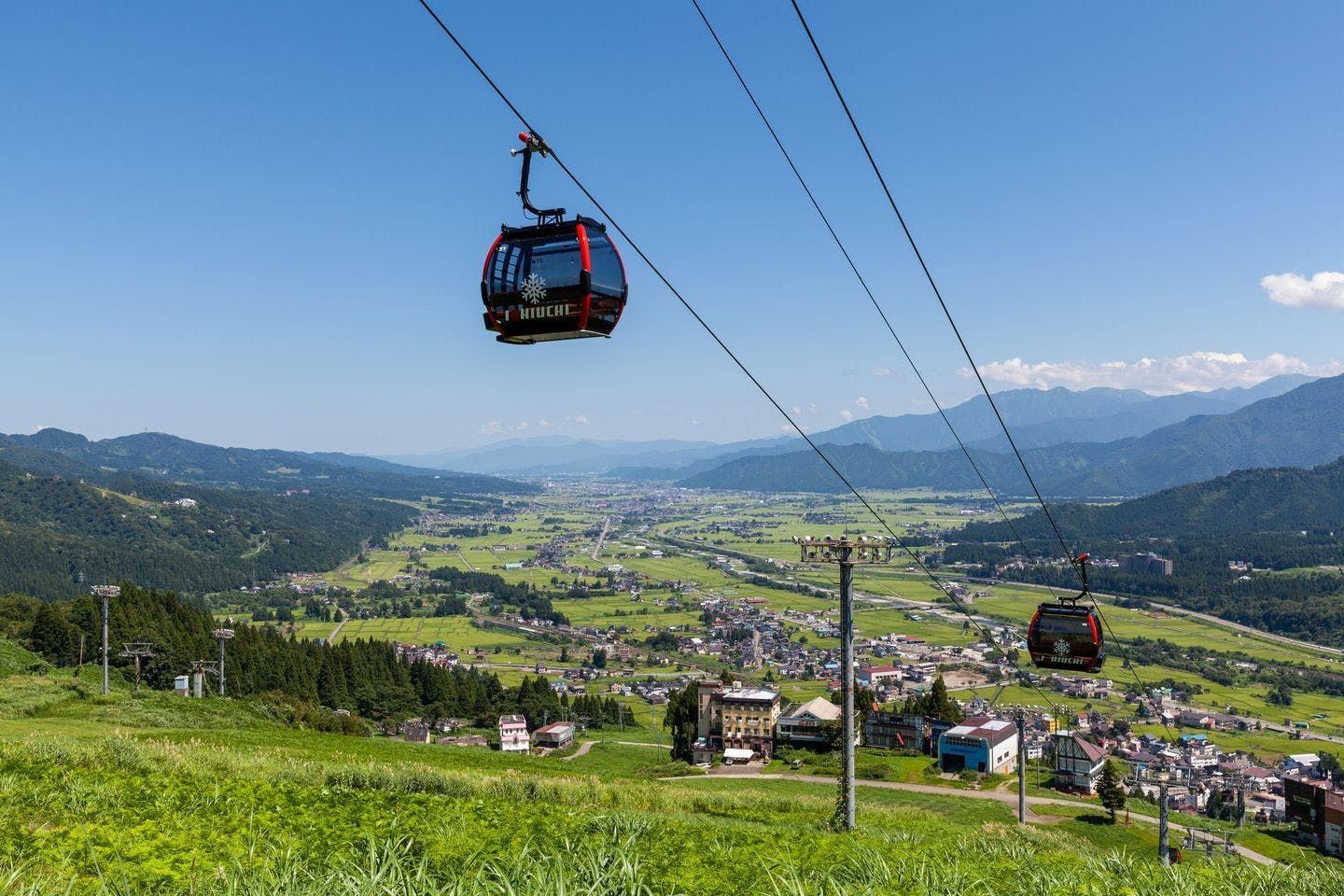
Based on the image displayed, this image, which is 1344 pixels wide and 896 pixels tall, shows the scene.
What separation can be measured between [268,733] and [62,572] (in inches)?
5390

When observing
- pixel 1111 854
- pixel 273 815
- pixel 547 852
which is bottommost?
pixel 1111 854

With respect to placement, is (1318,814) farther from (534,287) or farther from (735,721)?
(534,287)

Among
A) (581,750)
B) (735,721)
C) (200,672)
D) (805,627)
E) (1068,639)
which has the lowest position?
(805,627)

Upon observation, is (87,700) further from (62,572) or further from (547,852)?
(62,572)

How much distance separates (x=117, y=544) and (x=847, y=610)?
184m

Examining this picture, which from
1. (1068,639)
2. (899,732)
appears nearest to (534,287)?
(1068,639)

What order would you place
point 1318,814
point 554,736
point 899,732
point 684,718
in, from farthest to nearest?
point 684,718 → point 554,736 → point 899,732 → point 1318,814

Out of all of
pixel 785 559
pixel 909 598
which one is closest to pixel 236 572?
Result: pixel 785 559

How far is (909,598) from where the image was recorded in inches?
6137

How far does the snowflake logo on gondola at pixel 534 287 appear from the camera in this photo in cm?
802

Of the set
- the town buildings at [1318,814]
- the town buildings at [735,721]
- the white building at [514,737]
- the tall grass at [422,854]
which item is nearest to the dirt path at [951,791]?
the town buildings at [1318,814]

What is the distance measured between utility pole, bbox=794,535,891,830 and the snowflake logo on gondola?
11.4 metres

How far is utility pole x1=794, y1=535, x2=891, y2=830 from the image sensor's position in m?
16.5

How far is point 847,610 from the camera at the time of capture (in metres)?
17.9
